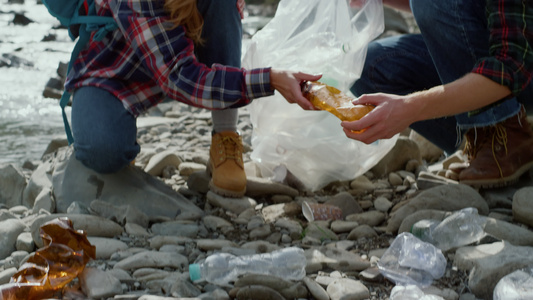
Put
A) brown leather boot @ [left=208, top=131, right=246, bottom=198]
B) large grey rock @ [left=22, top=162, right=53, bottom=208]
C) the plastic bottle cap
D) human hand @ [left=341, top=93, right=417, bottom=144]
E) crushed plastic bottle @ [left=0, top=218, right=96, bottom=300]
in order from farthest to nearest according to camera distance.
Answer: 1. large grey rock @ [left=22, top=162, right=53, bottom=208]
2. brown leather boot @ [left=208, top=131, right=246, bottom=198]
3. human hand @ [left=341, top=93, right=417, bottom=144]
4. the plastic bottle cap
5. crushed plastic bottle @ [left=0, top=218, right=96, bottom=300]

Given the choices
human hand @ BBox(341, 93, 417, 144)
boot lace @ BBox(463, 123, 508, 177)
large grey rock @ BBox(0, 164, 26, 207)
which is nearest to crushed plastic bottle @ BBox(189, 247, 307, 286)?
human hand @ BBox(341, 93, 417, 144)

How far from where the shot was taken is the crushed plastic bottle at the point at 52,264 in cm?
182

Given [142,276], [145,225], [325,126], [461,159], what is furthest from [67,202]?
[461,159]

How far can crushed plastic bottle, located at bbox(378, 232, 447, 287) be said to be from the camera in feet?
6.45

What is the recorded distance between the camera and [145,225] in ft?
8.28

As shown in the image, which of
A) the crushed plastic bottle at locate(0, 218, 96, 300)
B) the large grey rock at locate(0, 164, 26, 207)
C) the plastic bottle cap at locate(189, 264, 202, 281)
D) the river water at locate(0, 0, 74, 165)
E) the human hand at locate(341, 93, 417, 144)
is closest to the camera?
the crushed plastic bottle at locate(0, 218, 96, 300)

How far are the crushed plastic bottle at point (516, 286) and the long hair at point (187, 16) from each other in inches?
58.6

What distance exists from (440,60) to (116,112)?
1.28 metres

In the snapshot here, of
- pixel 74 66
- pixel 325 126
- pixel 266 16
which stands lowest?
pixel 266 16

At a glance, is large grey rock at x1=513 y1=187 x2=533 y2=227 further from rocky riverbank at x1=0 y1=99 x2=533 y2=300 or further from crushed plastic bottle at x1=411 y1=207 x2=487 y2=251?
crushed plastic bottle at x1=411 y1=207 x2=487 y2=251

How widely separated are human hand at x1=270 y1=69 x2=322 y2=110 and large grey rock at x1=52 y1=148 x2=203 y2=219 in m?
0.60

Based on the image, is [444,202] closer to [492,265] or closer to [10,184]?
[492,265]

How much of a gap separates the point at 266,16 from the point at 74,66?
12.8 metres

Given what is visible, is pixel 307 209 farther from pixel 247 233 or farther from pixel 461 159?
pixel 461 159
